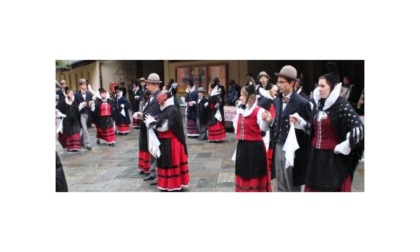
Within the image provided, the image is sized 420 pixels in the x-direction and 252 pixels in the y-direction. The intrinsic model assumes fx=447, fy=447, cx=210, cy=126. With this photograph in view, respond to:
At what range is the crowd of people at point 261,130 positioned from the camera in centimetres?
378

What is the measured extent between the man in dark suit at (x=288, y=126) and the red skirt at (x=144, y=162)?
146 cm

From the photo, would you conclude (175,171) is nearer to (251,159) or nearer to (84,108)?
(251,159)

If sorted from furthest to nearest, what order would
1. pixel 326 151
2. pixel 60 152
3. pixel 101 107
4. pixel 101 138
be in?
1. pixel 101 107
2. pixel 101 138
3. pixel 60 152
4. pixel 326 151

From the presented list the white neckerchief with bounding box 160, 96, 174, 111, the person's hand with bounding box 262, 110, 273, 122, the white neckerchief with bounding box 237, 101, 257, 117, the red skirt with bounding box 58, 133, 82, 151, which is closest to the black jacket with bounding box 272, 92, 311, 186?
the person's hand with bounding box 262, 110, 273, 122

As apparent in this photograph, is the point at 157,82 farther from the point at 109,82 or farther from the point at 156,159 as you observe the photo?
the point at 156,159

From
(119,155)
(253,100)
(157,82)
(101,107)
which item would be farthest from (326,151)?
(101,107)

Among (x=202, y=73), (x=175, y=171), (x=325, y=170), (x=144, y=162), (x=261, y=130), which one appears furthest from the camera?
(x=144, y=162)

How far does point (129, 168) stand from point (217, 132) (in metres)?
1.20

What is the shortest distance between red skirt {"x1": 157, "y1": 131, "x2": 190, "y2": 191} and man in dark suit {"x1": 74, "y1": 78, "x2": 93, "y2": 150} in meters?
0.87

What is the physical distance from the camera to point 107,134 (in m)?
5.23

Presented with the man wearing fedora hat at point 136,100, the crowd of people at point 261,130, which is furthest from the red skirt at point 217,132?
the man wearing fedora hat at point 136,100

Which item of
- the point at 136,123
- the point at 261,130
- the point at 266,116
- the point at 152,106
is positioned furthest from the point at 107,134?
the point at 266,116

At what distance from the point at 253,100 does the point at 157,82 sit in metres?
1.07
